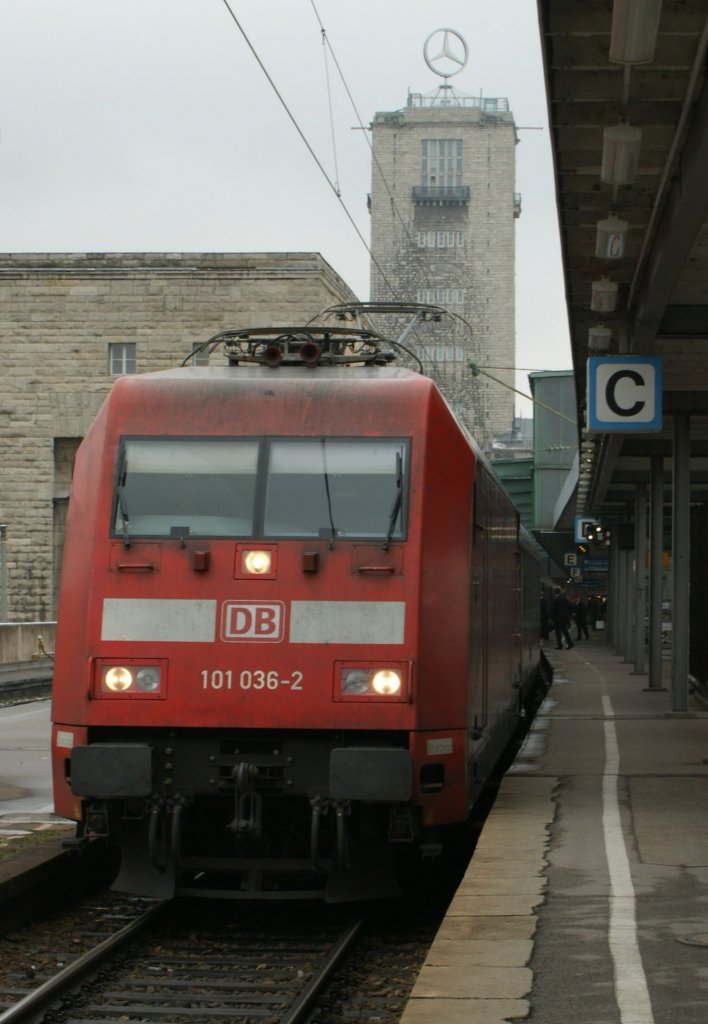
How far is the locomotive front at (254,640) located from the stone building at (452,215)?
111 metres

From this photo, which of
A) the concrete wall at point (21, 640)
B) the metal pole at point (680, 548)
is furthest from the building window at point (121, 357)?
the metal pole at point (680, 548)

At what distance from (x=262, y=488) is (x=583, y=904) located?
113 inches

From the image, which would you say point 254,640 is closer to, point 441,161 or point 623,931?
point 623,931

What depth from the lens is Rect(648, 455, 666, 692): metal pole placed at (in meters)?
23.3

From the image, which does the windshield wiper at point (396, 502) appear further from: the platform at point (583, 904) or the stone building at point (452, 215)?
the stone building at point (452, 215)

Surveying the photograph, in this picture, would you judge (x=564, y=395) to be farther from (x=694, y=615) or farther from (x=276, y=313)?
(x=694, y=615)

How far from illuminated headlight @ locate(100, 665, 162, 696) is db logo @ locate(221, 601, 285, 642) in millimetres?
414

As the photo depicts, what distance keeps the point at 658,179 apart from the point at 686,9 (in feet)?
9.36

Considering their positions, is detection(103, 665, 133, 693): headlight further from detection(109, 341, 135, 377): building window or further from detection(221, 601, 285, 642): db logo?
detection(109, 341, 135, 377): building window

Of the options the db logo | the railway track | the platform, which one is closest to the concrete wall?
the platform

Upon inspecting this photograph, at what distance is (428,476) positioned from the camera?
895 cm

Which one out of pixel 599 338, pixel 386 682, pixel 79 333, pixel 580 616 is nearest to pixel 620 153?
pixel 386 682

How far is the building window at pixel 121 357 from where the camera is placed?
43000 mm

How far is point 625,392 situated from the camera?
48.3 ft
